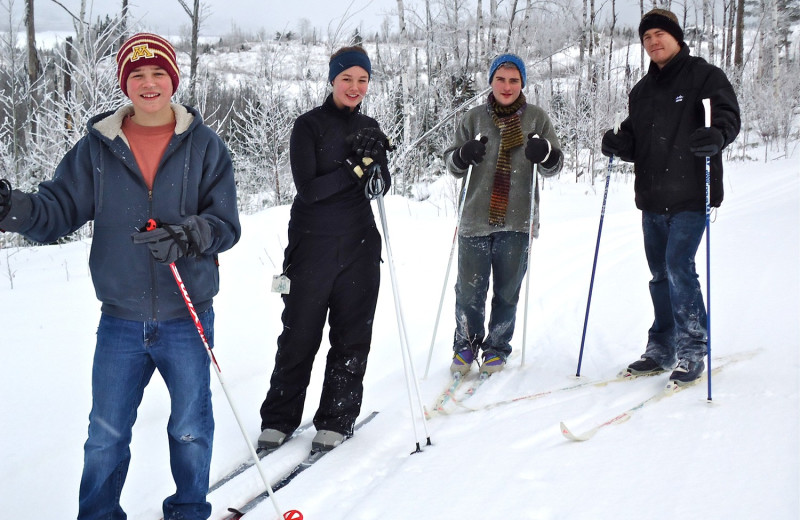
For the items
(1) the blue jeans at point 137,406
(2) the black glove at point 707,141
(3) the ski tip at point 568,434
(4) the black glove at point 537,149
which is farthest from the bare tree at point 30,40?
(3) the ski tip at point 568,434

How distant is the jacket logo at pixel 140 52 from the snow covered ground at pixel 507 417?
1.78 metres

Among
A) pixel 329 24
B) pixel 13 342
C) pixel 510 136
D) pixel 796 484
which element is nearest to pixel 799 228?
pixel 510 136

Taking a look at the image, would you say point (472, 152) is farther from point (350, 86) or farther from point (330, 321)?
point (330, 321)

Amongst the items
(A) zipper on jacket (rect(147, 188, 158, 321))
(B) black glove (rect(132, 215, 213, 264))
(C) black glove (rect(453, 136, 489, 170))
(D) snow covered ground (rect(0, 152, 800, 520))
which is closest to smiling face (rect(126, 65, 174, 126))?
(A) zipper on jacket (rect(147, 188, 158, 321))

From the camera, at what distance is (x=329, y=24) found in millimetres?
12648

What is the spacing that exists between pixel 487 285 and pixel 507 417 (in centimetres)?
104

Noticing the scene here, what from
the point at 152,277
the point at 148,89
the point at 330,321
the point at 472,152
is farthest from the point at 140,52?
the point at 472,152

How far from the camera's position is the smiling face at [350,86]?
2888 mm

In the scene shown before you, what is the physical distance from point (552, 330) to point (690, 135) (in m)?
1.98

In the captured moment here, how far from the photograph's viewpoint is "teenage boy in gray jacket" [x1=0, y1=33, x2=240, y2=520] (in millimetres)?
2035

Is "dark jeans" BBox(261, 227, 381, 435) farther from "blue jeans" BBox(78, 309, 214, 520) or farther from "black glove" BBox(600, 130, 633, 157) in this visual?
"black glove" BBox(600, 130, 633, 157)

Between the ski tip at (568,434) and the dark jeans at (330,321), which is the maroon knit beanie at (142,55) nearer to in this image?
the dark jeans at (330,321)

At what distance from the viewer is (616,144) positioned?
3.51m

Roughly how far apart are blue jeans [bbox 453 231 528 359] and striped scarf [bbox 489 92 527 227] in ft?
0.51
